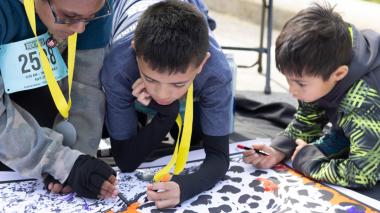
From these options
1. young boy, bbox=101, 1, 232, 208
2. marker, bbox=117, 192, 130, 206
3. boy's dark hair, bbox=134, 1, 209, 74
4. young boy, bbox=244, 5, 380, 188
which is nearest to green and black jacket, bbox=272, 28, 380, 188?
young boy, bbox=244, 5, 380, 188

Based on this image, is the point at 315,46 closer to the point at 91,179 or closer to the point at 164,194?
the point at 164,194

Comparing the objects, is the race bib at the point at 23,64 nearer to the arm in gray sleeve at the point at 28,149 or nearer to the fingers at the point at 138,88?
the arm in gray sleeve at the point at 28,149

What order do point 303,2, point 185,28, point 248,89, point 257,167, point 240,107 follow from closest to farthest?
point 185,28 → point 257,167 → point 240,107 → point 248,89 → point 303,2

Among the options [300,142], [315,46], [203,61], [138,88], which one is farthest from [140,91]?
[300,142]

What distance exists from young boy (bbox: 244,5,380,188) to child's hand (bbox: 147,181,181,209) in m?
0.46

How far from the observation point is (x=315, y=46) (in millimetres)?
1595

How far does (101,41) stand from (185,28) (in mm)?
419

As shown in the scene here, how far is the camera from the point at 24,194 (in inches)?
63.7

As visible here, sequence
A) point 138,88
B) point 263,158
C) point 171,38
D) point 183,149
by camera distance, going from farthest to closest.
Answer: point 263,158, point 183,149, point 138,88, point 171,38

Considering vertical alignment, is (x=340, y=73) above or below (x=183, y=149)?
above

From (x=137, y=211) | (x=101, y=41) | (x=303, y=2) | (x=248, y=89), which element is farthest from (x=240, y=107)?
(x=303, y=2)

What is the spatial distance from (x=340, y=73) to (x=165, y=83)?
1.70 feet

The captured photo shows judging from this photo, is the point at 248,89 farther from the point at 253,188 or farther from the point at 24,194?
the point at 24,194

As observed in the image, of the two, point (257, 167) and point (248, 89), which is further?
point (248, 89)
